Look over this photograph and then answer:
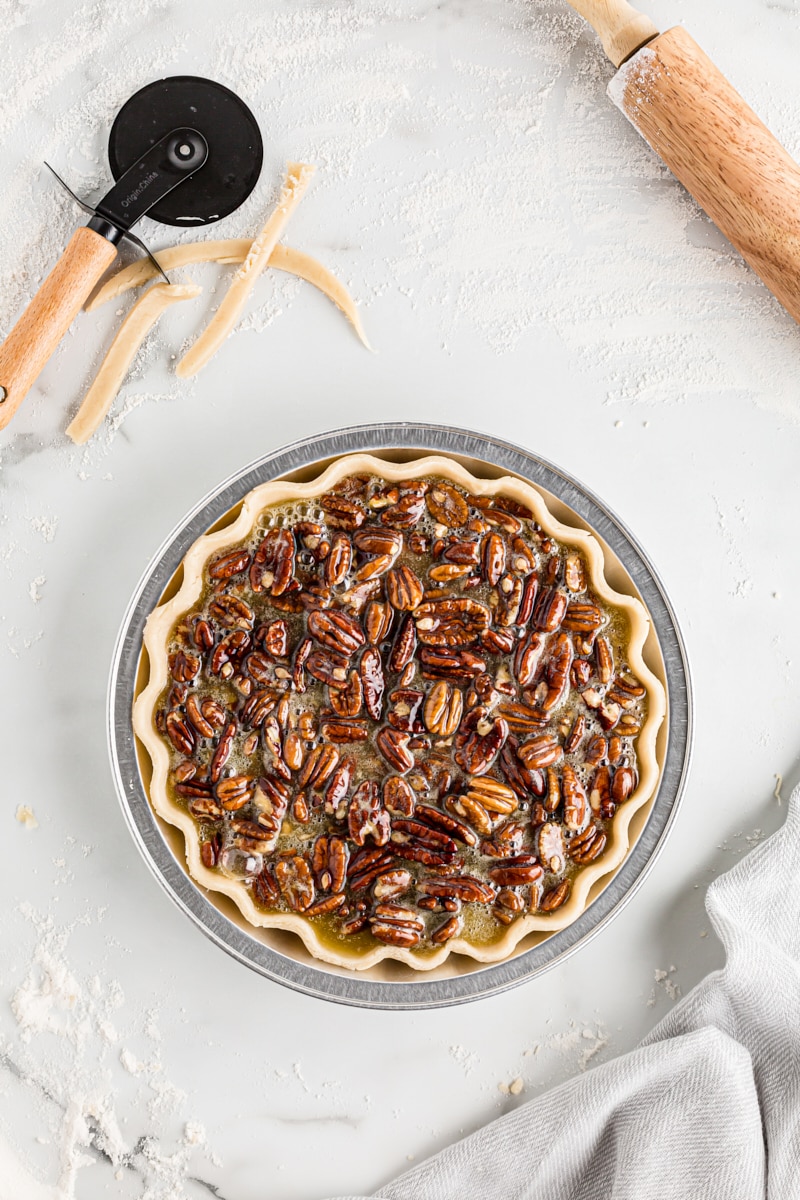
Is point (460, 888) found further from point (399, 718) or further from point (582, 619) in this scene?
point (582, 619)

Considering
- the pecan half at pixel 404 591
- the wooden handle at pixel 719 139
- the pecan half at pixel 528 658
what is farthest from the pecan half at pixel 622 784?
the wooden handle at pixel 719 139

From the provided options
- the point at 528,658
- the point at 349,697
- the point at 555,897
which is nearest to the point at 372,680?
the point at 349,697

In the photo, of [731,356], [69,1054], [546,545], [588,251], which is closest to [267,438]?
[546,545]

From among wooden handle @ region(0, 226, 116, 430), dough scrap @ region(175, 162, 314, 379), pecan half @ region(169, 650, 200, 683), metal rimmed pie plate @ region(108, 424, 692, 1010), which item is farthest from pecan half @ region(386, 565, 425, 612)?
wooden handle @ region(0, 226, 116, 430)

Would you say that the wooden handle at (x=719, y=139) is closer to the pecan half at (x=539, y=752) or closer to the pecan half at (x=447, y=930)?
the pecan half at (x=539, y=752)

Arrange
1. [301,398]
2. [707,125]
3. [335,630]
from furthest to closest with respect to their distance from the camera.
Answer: [301,398]
[707,125]
[335,630]

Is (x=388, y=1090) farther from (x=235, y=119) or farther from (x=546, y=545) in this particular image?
(x=235, y=119)

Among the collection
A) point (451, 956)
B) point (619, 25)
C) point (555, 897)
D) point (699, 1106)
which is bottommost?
point (699, 1106)
